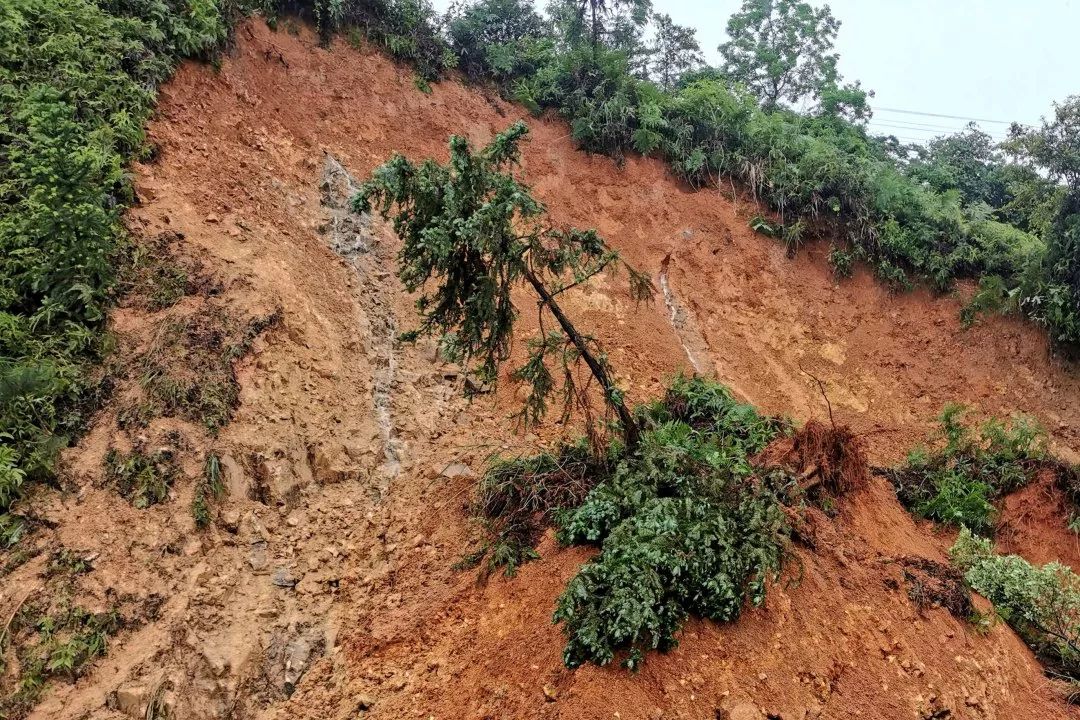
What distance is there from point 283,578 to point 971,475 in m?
9.21

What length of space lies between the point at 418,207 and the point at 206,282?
3.96 meters

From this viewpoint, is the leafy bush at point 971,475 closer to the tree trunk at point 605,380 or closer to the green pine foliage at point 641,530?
the green pine foliage at point 641,530

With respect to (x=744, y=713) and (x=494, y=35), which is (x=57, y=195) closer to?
(x=744, y=713)

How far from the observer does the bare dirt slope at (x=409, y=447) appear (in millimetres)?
5156

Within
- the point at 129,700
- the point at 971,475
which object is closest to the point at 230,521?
the point at 129,700

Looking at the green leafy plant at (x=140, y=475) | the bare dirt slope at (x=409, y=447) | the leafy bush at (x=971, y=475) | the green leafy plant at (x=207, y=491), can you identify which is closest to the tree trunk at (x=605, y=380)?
the bare dirt slope at (x=409, y=447)

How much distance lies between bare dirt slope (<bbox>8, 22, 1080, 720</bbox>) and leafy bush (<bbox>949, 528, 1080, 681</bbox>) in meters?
0.33

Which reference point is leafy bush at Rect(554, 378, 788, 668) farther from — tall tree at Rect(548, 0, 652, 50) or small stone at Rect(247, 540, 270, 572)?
tall tree at Rect(548, 0, 652, 50)

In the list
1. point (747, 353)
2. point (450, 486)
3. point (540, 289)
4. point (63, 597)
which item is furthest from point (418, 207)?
point (747, 353)

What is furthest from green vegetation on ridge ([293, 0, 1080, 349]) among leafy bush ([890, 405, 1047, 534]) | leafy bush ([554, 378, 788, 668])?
leafy bush ([554, 378, 788, 668])

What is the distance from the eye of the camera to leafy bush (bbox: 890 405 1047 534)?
8594 mm

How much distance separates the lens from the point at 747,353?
13.1 meters

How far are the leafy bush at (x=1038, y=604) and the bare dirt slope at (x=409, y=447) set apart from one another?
1.08 feet

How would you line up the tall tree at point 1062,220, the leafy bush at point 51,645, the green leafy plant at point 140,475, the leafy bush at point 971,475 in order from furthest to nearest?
the tall tree at point 1062,220 → the leafy bush at point 971,475 → the green leafy plant at point 140,475 → the leafy bush at point 51,645
